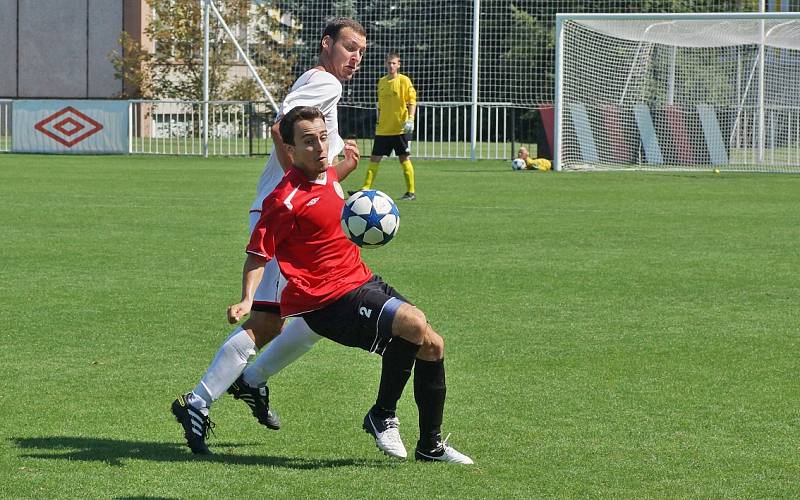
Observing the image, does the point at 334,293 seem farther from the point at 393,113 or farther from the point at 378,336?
the point at 393,113

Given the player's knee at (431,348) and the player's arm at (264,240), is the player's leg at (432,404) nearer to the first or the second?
the player's knee at (431,348)

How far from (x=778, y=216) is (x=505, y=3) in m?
22.2

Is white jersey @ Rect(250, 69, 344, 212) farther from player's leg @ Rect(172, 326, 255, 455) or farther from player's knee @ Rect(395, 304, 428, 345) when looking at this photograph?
player's knee @ Rect(395, 304, 428, 345)

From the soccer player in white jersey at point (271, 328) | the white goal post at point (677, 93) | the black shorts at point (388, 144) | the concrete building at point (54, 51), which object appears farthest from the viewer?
the concrete building at point (54, 51)

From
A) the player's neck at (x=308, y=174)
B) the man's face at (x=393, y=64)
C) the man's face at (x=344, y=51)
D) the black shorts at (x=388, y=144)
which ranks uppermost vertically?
the man's face at (x=393, y=64)

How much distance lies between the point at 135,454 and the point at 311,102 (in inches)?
72.5

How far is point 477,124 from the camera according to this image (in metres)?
33.0

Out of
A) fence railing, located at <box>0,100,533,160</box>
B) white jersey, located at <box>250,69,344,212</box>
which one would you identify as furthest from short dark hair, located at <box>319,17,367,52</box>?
fence railing, located at <box>0,100,533,160</box>

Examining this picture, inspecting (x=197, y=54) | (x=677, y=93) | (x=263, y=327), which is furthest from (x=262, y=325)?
(x=197, y=54)

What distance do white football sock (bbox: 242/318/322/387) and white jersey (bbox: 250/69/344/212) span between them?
0.63m

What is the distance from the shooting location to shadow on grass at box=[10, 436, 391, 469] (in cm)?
534

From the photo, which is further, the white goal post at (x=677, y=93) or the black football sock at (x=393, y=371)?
the white goal post at (x=677, y=93)

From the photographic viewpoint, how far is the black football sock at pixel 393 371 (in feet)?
17.1

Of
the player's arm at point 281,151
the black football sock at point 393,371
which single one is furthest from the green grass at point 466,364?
the player's arm at point 281,151
